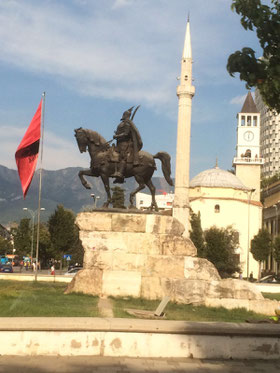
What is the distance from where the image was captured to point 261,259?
203 feet

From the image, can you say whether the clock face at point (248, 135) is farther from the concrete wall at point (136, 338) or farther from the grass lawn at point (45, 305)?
the concrete wall at point (136, 338)

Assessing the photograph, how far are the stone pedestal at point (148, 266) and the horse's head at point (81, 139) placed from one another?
2.39 m

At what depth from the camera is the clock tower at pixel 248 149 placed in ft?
292

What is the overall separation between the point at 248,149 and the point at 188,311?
82217mm

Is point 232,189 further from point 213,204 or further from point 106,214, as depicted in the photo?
point 106,214

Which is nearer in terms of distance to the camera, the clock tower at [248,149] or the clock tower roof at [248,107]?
the clock tower at [248,149]

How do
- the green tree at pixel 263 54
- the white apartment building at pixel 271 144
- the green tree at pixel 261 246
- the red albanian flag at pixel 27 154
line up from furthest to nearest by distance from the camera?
1. the white apartment building at pixel 271 144
2. the green tree at pixel 261 246
3. the red albanian flag at pixel 27 154
4. the green tree at pixel 263 54

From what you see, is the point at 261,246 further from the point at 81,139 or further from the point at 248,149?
the point at 81,139

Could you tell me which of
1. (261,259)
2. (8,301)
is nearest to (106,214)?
(8,301)

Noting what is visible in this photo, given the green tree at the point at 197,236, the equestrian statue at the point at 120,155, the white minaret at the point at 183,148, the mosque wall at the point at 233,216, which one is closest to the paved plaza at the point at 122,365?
the equestrian statue at the point at 120,155

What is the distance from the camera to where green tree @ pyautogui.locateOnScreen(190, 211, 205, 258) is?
55991 mm

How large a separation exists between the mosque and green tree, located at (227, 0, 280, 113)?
55.4 metres

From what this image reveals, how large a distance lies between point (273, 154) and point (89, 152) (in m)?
129

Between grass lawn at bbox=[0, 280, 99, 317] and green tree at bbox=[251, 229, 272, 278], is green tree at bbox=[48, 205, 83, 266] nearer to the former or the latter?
green tree at bbox=[251, 229, 272, 278]
